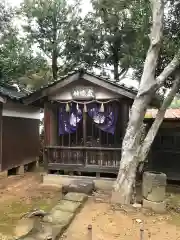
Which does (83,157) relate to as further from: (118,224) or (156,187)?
(118,224)

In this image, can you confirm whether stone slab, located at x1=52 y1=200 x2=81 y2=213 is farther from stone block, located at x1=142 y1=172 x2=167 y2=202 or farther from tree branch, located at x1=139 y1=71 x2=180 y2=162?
tree branch, located at x1=139 y1=71 x2=180 y2=162

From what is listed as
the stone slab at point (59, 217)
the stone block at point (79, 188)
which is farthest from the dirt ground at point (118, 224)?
the stone block at point (79, 188)

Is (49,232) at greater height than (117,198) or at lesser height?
lesser

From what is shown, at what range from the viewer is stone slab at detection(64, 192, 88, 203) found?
25.9ft

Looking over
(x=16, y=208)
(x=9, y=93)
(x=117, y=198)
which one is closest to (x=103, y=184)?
(x=117, y=198)

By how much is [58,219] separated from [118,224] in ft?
5.00

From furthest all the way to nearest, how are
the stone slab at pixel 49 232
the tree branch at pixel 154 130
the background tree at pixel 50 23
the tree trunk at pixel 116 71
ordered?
1. the tree trunk at pixel 116 71
2. the background tree at pixel 50 23
3. the tree branch at pixel 154 130
4. the stone slab at pixel 49 232

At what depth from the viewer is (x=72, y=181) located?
9797 mm

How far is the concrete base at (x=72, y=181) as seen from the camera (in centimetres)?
980

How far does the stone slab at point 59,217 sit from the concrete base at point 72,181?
2856 mm

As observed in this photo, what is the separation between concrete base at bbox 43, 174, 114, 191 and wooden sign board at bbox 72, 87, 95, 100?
10.3 feet

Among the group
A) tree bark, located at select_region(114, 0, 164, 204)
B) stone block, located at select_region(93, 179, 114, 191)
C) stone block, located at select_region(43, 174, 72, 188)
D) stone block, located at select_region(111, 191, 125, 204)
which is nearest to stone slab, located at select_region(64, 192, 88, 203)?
stone block, located at select_region(111, 191, 125, 204)

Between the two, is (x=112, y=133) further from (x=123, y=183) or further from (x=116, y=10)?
(x=116, y=10)

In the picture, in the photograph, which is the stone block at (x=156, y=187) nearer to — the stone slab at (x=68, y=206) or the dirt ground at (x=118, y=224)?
the dirt ground at (x=118, y=224)
